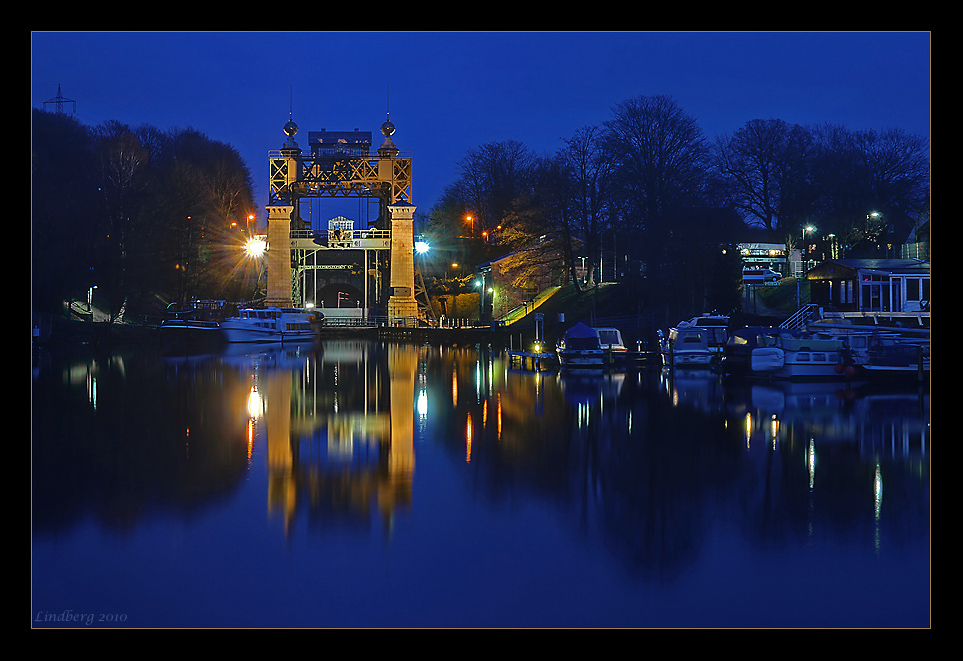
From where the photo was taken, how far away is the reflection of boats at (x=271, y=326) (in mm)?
59250

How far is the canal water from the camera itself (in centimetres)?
1073

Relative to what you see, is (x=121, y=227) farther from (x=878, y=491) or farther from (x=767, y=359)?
(x=878, y=491)

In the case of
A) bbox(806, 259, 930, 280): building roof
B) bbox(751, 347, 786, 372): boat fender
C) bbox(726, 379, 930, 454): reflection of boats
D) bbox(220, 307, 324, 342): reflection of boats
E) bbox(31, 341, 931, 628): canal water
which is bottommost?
bbox(31, 341, 931, 628): canal water

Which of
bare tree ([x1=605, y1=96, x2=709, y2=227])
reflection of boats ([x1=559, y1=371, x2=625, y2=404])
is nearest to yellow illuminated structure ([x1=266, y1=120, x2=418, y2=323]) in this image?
bare tree ([x1=605, y1=96, x2=709, y2=227])

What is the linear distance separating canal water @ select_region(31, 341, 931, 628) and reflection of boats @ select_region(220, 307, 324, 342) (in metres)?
31.9

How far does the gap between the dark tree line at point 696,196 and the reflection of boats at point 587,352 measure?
11.1 meters

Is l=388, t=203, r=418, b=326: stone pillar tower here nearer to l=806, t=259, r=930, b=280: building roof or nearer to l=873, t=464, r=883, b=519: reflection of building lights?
l=806, t=259, r=930, b=280: building roof

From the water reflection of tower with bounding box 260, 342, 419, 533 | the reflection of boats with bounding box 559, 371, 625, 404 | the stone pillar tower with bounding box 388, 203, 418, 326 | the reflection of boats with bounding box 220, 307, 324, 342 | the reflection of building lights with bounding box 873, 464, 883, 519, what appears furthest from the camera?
the stone pillar tower with bounding box 388, 203, 418, 326

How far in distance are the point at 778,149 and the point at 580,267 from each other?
16107 millimetres

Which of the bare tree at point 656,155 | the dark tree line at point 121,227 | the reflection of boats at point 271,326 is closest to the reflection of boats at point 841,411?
the bare tree at point 656,155

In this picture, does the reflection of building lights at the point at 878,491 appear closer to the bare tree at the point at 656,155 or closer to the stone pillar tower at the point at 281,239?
the bare tree at the point at 656,155
